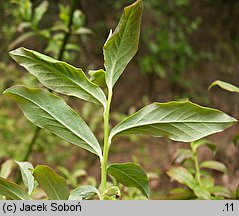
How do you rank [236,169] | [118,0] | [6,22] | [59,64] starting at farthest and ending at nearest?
[118,0]
[6,22]
[236,169]
[59,64]

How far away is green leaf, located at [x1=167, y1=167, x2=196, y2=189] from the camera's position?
2.26 feet

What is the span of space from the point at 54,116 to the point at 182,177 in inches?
11.0

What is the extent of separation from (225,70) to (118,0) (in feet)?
3.17

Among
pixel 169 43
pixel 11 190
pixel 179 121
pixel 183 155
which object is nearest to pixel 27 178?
pixel 11 190

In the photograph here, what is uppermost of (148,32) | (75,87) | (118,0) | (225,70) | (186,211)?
(118,0)

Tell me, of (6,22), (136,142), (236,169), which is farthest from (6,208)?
(6,22)

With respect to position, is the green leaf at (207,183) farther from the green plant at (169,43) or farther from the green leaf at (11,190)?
the green plant at (169,43)

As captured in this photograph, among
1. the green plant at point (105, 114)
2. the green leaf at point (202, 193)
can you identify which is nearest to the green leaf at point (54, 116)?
the green plant at point (105, 114)

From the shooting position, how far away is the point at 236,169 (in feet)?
7.12

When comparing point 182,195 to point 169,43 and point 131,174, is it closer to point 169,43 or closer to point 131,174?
point 131,174

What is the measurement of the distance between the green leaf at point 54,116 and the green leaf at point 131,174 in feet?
0.09

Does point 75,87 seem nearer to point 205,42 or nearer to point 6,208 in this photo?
point 6,208

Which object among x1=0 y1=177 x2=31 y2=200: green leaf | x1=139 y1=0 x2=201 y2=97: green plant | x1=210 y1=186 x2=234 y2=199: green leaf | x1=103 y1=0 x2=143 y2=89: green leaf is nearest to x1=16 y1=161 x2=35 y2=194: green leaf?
x1=0 y1=177 x2=31 y2=200: green leaf

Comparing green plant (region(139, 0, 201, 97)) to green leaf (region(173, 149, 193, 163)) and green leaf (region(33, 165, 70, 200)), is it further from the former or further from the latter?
green leaf (region(33, 165, 70, 200))
